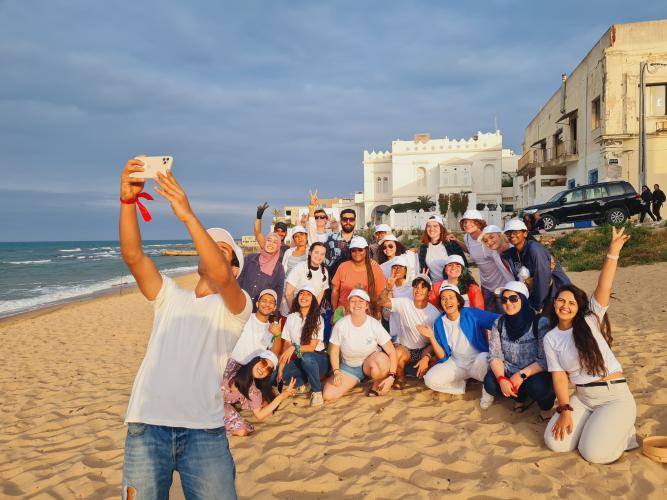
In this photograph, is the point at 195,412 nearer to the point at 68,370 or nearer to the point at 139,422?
the point at 139,422

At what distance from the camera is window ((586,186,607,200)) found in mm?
15250

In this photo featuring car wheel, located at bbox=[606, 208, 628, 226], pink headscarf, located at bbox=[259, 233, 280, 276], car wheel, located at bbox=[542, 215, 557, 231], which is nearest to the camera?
pink headscarf, located at bbox=[259, 233, 280, 276]

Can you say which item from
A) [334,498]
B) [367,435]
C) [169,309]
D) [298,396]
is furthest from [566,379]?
[169,309]

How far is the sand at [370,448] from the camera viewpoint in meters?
3.15

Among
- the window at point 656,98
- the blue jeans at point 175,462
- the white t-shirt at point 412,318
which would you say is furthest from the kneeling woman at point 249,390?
the window at point 656,98

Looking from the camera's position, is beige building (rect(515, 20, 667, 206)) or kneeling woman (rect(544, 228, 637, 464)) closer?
kneeling woman (rect(544, 228, 637, 464))

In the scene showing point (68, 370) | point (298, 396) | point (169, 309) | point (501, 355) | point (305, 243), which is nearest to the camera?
point (169, 309)

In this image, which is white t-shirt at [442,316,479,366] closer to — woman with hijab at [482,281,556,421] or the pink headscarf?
woman with hijab at [482,281,556,421]

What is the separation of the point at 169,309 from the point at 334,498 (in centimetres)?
199

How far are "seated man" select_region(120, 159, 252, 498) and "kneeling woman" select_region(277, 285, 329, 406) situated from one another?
3.04 m

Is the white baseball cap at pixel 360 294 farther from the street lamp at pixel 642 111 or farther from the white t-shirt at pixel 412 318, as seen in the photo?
the street lamp at pixel 642 111

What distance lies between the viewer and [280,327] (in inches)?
210

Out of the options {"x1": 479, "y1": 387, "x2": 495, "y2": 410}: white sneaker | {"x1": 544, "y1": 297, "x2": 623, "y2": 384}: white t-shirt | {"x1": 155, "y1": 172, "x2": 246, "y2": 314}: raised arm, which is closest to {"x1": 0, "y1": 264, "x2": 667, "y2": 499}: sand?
{"x1": 479, "y1": 387, "x2": 495, "y2": 410}: white sneaker

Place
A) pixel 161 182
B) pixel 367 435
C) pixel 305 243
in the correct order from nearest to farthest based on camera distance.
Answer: pixel 161 182 → pixel 367 435 → pixel 305 243
